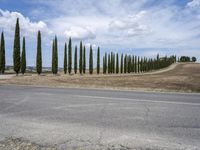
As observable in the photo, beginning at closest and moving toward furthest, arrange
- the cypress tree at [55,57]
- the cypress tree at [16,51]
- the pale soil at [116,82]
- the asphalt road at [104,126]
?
the asphalt road at [104,126] → the pale soil at [116,82] → the cypress tree at [16,51] → the cypress tree at [55,57]

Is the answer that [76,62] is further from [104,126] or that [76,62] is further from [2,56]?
[104,126]

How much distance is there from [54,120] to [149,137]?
9.24ft

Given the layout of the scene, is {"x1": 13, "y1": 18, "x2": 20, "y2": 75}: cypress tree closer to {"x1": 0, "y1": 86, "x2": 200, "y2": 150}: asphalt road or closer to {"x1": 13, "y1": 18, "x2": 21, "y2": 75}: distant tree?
{"x1": 13, "y1": 18, "x2": 21, "y2": 75}: distant tree

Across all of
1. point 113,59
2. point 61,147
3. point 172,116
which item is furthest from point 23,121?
point 113,59

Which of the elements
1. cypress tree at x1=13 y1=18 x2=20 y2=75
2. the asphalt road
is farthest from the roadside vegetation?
the asphalt road

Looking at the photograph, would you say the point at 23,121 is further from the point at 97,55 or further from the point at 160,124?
the point at 97,55

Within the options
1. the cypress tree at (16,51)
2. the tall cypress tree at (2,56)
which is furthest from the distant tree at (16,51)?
the tall cypress tree at (2,56)

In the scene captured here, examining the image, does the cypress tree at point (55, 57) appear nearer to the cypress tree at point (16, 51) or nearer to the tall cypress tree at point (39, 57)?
the tall cypress tree at point (39, 57)

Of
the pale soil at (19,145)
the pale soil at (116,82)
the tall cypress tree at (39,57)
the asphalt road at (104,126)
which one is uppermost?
the tall cypress tree at (39,57)

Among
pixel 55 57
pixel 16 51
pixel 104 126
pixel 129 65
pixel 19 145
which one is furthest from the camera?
pixel 129 65

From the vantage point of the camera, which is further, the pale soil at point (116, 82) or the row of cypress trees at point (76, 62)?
the row of cypress trees at point (76, 62)

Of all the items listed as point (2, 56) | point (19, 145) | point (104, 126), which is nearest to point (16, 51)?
point (2, 56)

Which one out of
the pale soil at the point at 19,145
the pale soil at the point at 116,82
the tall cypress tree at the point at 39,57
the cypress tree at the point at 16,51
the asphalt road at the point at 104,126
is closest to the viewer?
the pale soil at the point at 19,145

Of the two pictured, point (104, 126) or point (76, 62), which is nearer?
point (104, 126)
